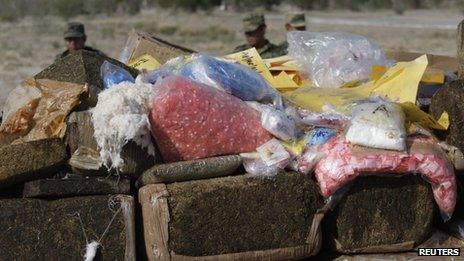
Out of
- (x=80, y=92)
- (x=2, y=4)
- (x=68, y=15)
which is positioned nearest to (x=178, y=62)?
(x=80, y=92)

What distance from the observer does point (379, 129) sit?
143 inches

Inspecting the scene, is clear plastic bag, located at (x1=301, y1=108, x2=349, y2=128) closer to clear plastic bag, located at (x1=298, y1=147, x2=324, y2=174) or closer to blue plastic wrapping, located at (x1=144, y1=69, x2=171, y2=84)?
clear plastic bag, located at (x1=298, y1=147, x2=324, y2=174)

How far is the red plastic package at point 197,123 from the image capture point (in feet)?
11.8

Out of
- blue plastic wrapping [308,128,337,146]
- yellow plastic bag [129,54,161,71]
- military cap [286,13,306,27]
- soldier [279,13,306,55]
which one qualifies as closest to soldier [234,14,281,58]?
soldier [279,13,306,55]

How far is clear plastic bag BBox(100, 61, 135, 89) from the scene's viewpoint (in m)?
3.94

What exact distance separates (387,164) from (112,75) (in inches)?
57.0

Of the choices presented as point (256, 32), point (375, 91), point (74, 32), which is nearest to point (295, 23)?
point (256, 32)

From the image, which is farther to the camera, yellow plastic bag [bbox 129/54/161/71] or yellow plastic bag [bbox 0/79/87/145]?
yellow plastic bag [bbox 129/54/161/71]

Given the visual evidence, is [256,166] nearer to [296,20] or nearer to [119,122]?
[119,122]

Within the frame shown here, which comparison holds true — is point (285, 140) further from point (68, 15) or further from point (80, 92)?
point (68, 15)

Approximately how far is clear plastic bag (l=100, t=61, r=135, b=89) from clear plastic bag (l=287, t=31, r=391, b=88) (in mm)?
1328

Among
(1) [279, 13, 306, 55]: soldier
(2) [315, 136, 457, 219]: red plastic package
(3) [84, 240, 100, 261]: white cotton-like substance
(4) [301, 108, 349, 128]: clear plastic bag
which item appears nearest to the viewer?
(3) [84, 240, 100, 261]: white cotton-like substance

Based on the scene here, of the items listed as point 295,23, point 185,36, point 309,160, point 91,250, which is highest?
point 309,160

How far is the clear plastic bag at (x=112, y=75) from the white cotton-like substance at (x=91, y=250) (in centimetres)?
87
